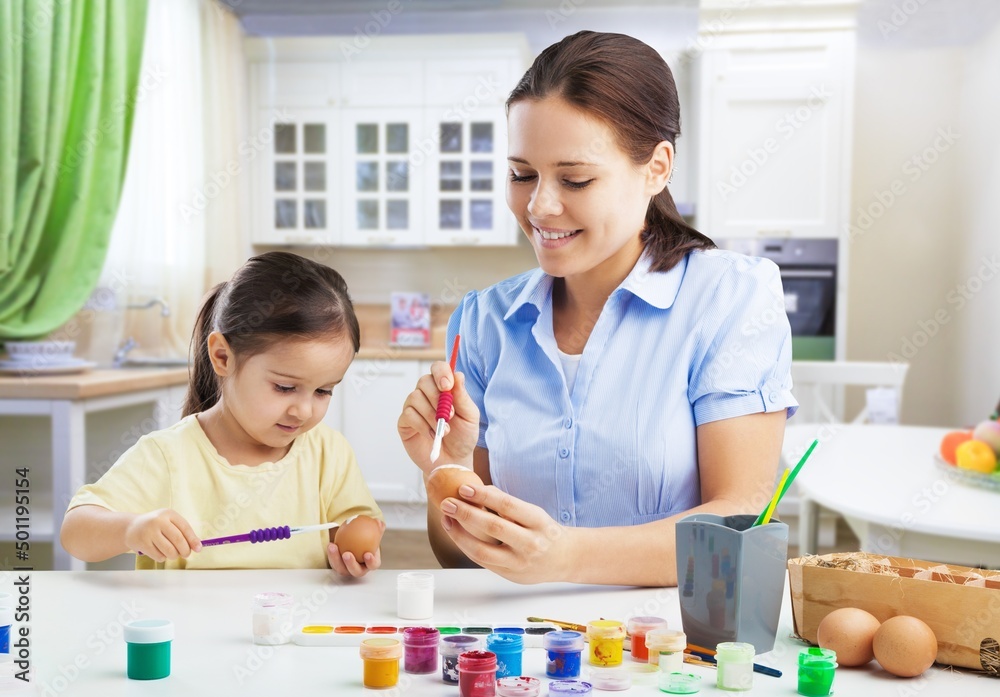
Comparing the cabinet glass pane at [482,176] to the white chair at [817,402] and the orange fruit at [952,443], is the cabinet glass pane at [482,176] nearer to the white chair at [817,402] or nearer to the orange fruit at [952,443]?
the white chair at [817,402]

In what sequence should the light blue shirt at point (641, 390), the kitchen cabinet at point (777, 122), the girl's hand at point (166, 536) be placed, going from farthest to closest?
the kitchen cabinet at point (777, 122), the light blue shirt at point (641, 390), the girl's hand at point (166, 536)

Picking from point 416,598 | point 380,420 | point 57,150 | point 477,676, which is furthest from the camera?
point 380,420

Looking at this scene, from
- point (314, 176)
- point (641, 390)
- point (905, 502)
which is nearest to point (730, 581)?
point (641, 390)

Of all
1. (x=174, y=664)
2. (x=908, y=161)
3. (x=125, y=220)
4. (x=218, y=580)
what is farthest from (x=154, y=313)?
(x=908, y=161)

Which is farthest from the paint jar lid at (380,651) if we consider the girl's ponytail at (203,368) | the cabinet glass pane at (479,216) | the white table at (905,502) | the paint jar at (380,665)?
the cabinet glass pane at (479,216)

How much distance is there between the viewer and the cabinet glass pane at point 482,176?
191 inches

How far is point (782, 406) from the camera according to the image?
48.2 inches

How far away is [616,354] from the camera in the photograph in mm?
1321

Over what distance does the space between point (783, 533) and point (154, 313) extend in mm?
3579

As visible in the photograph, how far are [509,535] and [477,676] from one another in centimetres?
25

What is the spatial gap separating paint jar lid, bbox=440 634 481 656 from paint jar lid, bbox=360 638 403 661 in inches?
1.6

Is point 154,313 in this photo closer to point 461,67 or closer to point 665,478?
point 461,67

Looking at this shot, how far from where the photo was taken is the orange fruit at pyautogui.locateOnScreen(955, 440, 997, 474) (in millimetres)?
1860

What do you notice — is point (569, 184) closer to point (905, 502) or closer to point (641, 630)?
point (641, 630)
